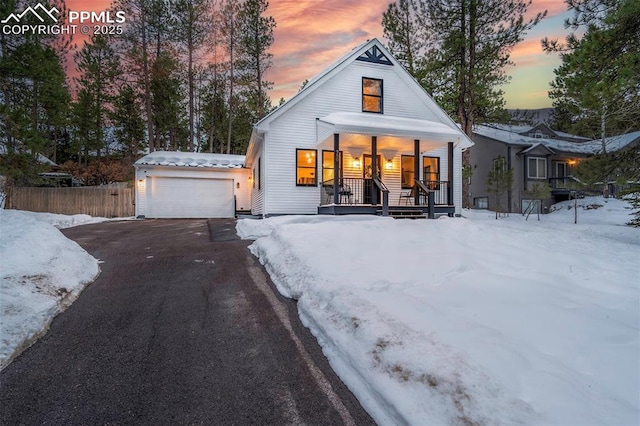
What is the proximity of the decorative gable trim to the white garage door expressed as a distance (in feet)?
31.4

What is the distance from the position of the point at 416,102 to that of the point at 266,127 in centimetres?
697

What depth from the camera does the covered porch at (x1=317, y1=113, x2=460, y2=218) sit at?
1123 centimetres

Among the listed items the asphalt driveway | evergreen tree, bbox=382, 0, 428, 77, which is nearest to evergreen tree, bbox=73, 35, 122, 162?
evergreen tree, bbox=382, 0, 428, 77

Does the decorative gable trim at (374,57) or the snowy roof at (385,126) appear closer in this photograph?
the snowy roof at (385,126)

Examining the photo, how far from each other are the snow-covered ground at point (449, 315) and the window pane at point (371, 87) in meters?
9.06

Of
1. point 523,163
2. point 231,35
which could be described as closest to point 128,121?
point 231,35

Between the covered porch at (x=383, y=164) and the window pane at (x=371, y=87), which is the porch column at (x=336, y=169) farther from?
the window pane at (x=371, y=87)

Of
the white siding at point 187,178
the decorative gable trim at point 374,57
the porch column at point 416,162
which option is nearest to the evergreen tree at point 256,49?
the white siding at point 187,178

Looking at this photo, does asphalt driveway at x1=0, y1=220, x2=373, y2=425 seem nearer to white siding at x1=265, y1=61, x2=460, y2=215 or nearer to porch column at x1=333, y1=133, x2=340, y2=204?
porch column at x1=333, y1=133, x2=340, y2=204

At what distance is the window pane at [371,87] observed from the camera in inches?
541

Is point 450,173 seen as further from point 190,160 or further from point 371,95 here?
point 190,160

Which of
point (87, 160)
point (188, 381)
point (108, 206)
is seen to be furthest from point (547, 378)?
point (87, 160)

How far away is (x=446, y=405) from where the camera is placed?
209cm

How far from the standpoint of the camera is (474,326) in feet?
9.82
